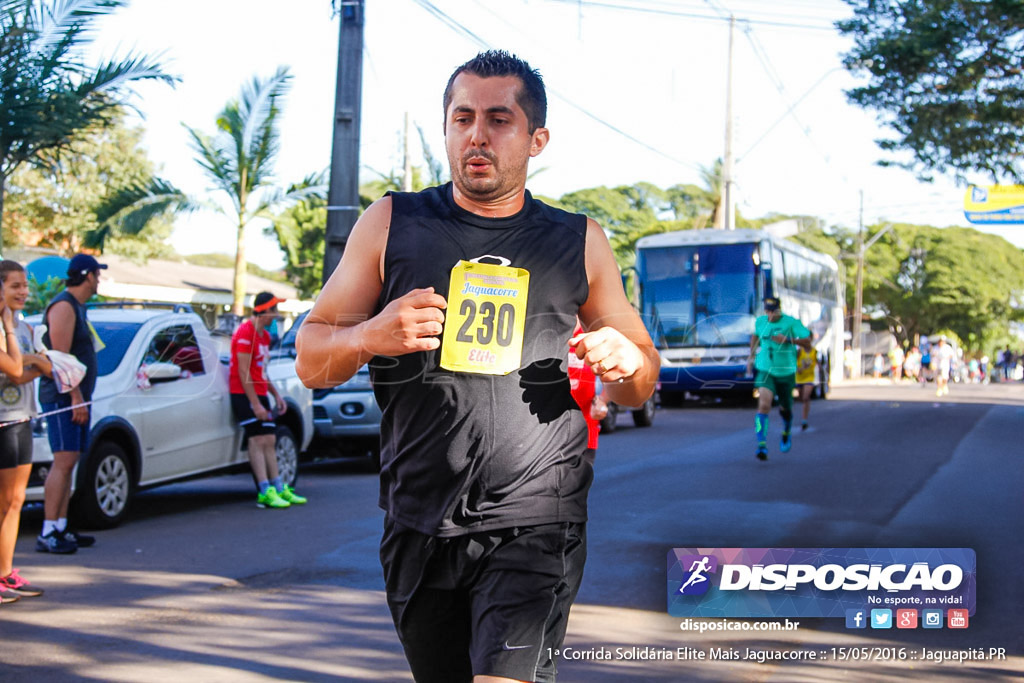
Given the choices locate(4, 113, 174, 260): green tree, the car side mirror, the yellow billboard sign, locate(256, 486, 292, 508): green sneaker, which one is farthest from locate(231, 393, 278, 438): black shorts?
locate(4, 113, 174, 260): green tree

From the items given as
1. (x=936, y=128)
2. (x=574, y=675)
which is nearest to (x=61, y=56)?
(x=574, y=675)

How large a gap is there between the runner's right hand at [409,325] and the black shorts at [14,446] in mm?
4770

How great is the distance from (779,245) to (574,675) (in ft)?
68.7

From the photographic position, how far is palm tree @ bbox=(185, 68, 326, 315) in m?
20.7

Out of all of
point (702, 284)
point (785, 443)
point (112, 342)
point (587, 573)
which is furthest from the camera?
point (702, 284)

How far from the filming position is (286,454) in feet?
34.4

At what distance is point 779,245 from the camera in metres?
24.5

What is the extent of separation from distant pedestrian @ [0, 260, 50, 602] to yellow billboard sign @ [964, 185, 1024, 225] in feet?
33.0

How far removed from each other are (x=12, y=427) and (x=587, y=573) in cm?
360

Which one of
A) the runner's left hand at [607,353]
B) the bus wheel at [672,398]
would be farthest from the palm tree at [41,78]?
the bus wheel at [672,398]

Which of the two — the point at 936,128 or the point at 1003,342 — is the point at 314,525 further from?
the point at 1003,342

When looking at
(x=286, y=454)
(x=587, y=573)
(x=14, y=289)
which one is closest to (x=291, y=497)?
(x=286, y=454)

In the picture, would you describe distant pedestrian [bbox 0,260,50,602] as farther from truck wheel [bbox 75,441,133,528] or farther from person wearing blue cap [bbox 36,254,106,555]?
truck wheel [bbox 75,441,133,528]

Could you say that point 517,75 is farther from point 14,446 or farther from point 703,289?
point 703,289
